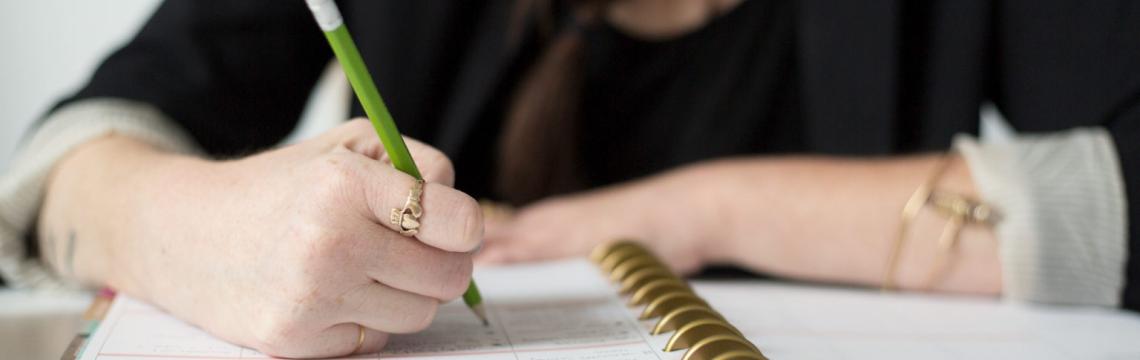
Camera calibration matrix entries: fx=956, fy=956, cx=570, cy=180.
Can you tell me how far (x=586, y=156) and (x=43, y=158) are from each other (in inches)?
21.4

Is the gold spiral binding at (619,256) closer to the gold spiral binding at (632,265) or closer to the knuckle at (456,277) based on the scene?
the gold spiral binding at (632,265)

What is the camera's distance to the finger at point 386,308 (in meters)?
0.43

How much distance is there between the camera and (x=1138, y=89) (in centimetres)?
74

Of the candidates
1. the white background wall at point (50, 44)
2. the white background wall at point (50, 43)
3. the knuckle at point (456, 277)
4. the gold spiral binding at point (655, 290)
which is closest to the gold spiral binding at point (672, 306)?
the gold spiral binding at point (655, 290)

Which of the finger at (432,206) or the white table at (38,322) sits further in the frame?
the white table at (38,322)

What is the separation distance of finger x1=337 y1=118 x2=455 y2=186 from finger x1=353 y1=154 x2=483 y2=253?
0.03 metres

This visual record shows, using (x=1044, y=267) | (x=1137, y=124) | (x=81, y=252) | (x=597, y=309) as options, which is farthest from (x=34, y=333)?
(x=1137, y=124)

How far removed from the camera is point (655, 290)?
0.54 meters

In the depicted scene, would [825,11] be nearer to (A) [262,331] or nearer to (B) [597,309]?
(B) [597,309]

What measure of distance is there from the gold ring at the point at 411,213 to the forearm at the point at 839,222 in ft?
1.26

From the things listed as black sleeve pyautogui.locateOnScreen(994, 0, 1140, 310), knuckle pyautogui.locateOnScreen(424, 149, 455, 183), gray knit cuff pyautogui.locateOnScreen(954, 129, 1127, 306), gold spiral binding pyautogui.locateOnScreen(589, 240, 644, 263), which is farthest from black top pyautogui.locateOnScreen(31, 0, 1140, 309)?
knuckle pyautogui.locateOnScreen(424, 149, 455, 183)

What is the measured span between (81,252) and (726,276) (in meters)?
0.49

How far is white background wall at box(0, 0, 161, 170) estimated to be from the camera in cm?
186

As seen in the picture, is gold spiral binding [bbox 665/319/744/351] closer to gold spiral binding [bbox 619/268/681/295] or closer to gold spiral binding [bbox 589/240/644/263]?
gold spiral binding [bbox 619/268/681/295]
